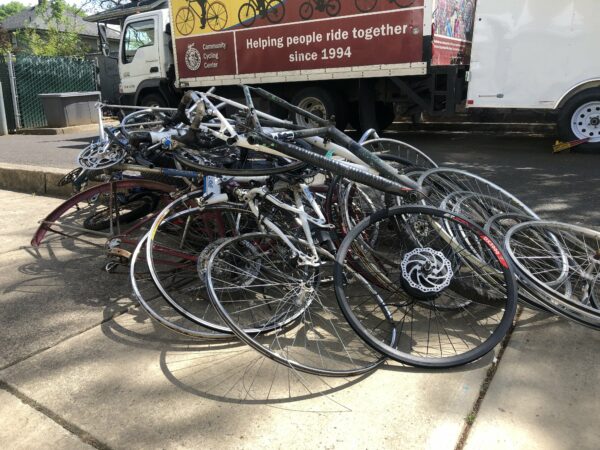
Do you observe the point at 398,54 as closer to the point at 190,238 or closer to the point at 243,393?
the point at 190,238

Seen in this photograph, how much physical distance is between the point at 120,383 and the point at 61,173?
4.53 m

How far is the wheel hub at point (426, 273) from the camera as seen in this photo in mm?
2592

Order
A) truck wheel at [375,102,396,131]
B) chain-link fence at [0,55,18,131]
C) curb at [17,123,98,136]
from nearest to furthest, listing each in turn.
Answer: truck wheel at [375,102,396,131]
curb at [17,123,98,136]
chain-link fence at [0,55,18,131]

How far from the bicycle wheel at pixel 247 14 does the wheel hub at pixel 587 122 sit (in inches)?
227

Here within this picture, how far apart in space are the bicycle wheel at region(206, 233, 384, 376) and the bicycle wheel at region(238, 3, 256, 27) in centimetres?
732

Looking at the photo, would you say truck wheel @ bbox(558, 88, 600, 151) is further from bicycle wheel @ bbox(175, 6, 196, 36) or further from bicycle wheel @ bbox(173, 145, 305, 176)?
bicycle wheel @ bbox(175, 6, 196, 36)

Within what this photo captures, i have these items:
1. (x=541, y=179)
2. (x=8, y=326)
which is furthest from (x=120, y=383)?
(x=541, y=179)

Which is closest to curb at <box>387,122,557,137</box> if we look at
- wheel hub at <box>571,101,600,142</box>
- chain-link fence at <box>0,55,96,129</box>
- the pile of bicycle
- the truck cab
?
wheel hub at <box>571,101,600,142</box>

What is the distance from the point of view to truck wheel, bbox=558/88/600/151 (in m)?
7.42

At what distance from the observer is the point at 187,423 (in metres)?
2.14

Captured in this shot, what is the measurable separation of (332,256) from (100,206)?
2743 millimetres

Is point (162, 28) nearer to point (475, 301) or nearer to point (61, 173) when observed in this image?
point (61, 173)

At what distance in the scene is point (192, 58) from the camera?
33.2 ft

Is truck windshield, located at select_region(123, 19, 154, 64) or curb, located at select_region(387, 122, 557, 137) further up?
truck windshield, located at select_region(123, 19, 154, 64)
